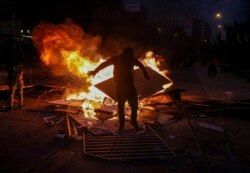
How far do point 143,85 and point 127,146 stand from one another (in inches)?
186

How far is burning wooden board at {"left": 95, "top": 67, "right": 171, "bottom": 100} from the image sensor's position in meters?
9.99

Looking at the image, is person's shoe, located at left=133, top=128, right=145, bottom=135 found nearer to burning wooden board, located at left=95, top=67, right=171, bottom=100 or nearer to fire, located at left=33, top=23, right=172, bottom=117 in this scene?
fire, located at left=33, top=23, right=172, bottom=117

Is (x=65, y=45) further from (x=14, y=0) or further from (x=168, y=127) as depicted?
(x=168, y=127)

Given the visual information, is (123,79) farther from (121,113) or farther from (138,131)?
(138,131)

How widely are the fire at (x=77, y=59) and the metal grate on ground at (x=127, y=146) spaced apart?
7.66 ft

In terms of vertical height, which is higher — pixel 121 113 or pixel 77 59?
pixel 77 59

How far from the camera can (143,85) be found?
11.1 meters

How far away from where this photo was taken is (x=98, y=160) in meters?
5.93

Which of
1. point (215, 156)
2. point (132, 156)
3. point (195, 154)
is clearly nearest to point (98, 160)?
point (132, 156)

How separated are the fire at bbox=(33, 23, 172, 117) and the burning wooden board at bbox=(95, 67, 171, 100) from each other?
20.6 inches

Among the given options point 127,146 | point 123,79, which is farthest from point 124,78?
point 127,146

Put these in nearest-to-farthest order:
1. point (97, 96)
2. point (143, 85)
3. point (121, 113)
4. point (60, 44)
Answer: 1. point (121, 113)
2. point (143, 85)
3. point (97, 96)
4. point (60, 44)

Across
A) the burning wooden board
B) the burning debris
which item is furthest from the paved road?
the burning wooden board

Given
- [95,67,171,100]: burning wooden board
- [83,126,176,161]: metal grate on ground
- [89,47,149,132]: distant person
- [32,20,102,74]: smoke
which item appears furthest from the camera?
[32,20,102,74]: smoke
